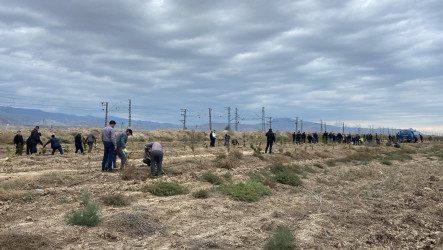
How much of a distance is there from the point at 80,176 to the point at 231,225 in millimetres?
6660

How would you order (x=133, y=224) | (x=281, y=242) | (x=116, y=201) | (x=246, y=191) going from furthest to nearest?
(x=246, y=191) < (x=116, y=201) < (x=133, y=224) < (x=281, y=242)

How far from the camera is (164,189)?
34.2 ft

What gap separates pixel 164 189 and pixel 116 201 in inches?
70.6

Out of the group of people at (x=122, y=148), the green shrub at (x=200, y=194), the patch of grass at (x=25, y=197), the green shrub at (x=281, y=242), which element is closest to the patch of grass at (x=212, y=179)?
the group of people at (x=122, y=148)

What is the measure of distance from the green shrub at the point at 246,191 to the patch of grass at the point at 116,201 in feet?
10.0

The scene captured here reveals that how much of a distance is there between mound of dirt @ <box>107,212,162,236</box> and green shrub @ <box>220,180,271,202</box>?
356cm

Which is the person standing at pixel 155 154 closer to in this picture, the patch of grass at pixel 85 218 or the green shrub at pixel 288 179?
the green shrub at pixel 288 179

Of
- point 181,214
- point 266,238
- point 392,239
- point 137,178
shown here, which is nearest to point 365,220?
point 392,239

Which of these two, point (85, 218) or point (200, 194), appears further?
point (200, 194)

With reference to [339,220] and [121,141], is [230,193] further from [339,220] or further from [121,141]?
[121,141]

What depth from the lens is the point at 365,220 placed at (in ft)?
29.7

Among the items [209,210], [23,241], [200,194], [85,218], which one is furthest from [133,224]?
[200,194]

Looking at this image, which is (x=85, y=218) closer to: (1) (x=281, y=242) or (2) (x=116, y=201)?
(2) (x=116, y=201)

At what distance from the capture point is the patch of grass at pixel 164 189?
10.3 m
